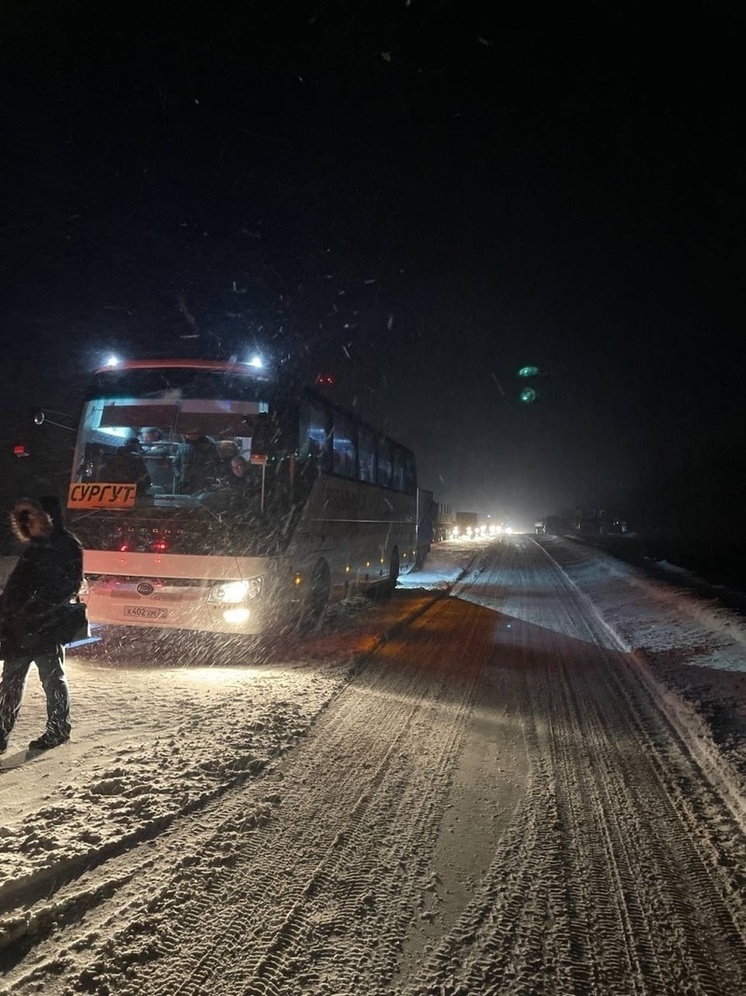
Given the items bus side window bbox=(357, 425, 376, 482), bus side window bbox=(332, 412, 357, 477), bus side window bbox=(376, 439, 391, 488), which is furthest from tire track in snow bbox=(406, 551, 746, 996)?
bus side window bbox=(376, 439, 391, 488)

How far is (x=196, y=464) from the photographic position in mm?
7918

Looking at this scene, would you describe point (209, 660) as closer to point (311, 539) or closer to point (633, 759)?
point (311, 539)

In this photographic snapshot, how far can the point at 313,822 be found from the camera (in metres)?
3.71

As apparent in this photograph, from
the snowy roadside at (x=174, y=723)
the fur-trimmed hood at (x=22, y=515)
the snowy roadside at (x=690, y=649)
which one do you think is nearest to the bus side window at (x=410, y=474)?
the snowy roadside at (x=690, y=649)

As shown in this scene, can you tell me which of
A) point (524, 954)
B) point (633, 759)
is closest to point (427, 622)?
point (633, 759)

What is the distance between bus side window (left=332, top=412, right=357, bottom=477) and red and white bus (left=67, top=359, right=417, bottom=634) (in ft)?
3.44

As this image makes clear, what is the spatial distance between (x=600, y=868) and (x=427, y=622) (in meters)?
8.14

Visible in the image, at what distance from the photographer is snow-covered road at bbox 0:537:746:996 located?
2537 mm

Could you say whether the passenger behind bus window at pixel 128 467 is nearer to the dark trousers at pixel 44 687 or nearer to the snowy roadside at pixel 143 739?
the snowy roadside at pixel 143 739

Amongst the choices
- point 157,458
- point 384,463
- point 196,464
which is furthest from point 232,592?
point 384,463

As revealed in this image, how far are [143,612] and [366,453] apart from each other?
6.39 metres

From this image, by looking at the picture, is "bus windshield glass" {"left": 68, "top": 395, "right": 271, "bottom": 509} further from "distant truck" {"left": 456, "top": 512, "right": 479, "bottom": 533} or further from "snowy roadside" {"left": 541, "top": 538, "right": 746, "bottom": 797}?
"distant truck" {"left": 456, "top": 512, "right": 479, "bottom": 533}

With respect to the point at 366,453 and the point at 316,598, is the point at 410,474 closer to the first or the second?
the point at 366,453

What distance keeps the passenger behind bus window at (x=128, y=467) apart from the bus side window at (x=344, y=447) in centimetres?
331
